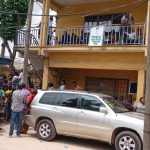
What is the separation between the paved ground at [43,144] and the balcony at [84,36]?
4.76 metres

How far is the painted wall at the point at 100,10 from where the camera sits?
16.9m

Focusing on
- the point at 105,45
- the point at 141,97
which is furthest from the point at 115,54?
the point at 141,97

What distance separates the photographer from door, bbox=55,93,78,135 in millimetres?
10922

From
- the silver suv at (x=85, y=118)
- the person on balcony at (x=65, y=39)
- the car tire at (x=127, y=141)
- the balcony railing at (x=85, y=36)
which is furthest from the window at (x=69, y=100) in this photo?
the person on balcony at (x=65, y=39)

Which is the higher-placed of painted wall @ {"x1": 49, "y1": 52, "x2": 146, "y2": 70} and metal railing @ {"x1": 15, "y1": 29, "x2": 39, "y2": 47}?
metal railing @ {"x1": 15, "y1": 29, "x2": 39, "y2": 47}

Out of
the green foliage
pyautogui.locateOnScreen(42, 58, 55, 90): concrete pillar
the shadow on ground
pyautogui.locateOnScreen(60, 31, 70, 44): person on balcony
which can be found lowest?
the shadow on ground

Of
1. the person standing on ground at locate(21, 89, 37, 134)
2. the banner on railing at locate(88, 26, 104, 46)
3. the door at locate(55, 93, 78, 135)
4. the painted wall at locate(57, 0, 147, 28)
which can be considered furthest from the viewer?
the painted wall at locate(57, 0, 147, 28)

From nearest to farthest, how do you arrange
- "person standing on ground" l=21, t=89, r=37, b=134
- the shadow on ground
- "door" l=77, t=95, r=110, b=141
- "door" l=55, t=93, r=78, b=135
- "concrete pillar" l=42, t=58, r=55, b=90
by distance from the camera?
1. "door" l=77, t=95, r=110, b=141
2. "door" l=55, t=93, r=78, b=135
3. the shadow on ground
4. "person standing on ground" l=21, t=89, r=37, b=134
5. "concrete pillar" l=42, t=58, r=55, b=90

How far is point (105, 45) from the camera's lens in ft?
49.0

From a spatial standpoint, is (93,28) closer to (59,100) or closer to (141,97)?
(141,97)

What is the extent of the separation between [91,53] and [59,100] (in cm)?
485

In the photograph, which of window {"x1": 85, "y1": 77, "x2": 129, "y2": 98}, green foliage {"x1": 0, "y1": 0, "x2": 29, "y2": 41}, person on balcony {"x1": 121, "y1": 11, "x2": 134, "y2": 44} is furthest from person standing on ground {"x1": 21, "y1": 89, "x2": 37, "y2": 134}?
green foliage {"x1": 0, "y1": 0, "x2": 29, "y2": 41}

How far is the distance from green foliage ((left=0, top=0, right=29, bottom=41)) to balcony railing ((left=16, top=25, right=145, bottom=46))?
5.69 ft

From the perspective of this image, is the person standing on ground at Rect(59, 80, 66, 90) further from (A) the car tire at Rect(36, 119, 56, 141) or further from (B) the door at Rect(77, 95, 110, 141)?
(B) the door at Rect(77, 95, 110, 141)
